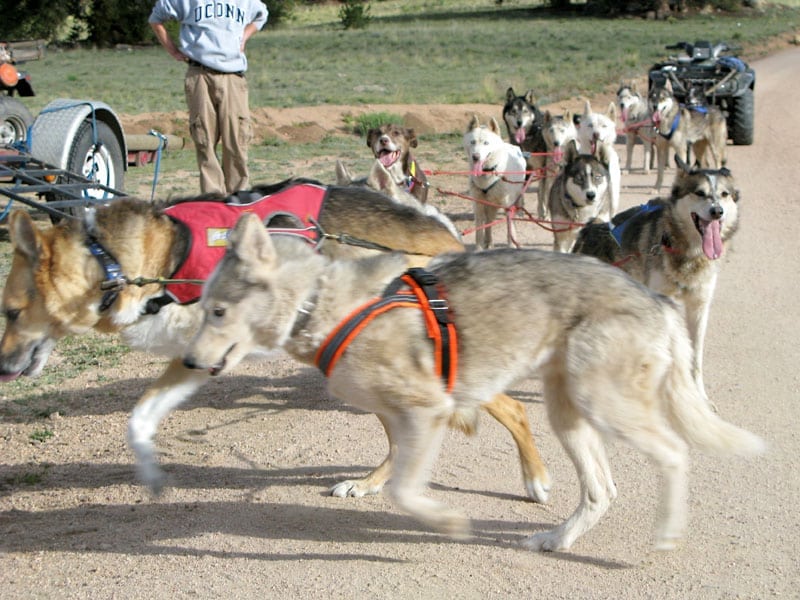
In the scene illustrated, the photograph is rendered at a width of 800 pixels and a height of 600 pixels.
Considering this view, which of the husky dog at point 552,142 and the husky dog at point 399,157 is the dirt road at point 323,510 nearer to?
the husky dog at point 399,157

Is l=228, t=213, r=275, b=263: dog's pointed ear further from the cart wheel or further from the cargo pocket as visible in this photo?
the cart wheel

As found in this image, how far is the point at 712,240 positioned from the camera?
700cm

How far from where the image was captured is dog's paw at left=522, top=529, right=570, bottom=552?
453 centimetres

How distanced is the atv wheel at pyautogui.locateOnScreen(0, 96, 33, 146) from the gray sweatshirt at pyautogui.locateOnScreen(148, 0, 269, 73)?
281 cm

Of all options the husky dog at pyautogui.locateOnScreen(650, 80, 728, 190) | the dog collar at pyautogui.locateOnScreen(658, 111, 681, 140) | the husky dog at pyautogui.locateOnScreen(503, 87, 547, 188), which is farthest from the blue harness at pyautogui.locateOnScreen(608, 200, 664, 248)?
the dog collar at pyautogui.locateOnScreen(658, 111, 681, 140)

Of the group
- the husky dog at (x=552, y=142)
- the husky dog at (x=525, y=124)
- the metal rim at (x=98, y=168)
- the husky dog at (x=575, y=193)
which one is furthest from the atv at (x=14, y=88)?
the husky dog at (x=525, y=124)

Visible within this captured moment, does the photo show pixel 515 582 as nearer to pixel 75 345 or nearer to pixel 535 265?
pixel 535 265

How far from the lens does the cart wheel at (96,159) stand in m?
10.6

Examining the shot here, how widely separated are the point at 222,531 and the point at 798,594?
268 cm

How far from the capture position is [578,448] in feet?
15.0

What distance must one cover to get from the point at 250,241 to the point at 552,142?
10.6 metres

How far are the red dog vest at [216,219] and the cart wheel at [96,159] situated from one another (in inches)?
210

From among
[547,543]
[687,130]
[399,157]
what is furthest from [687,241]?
[687,130]

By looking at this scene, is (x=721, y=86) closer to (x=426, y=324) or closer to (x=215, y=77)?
(x=215, y=77)
